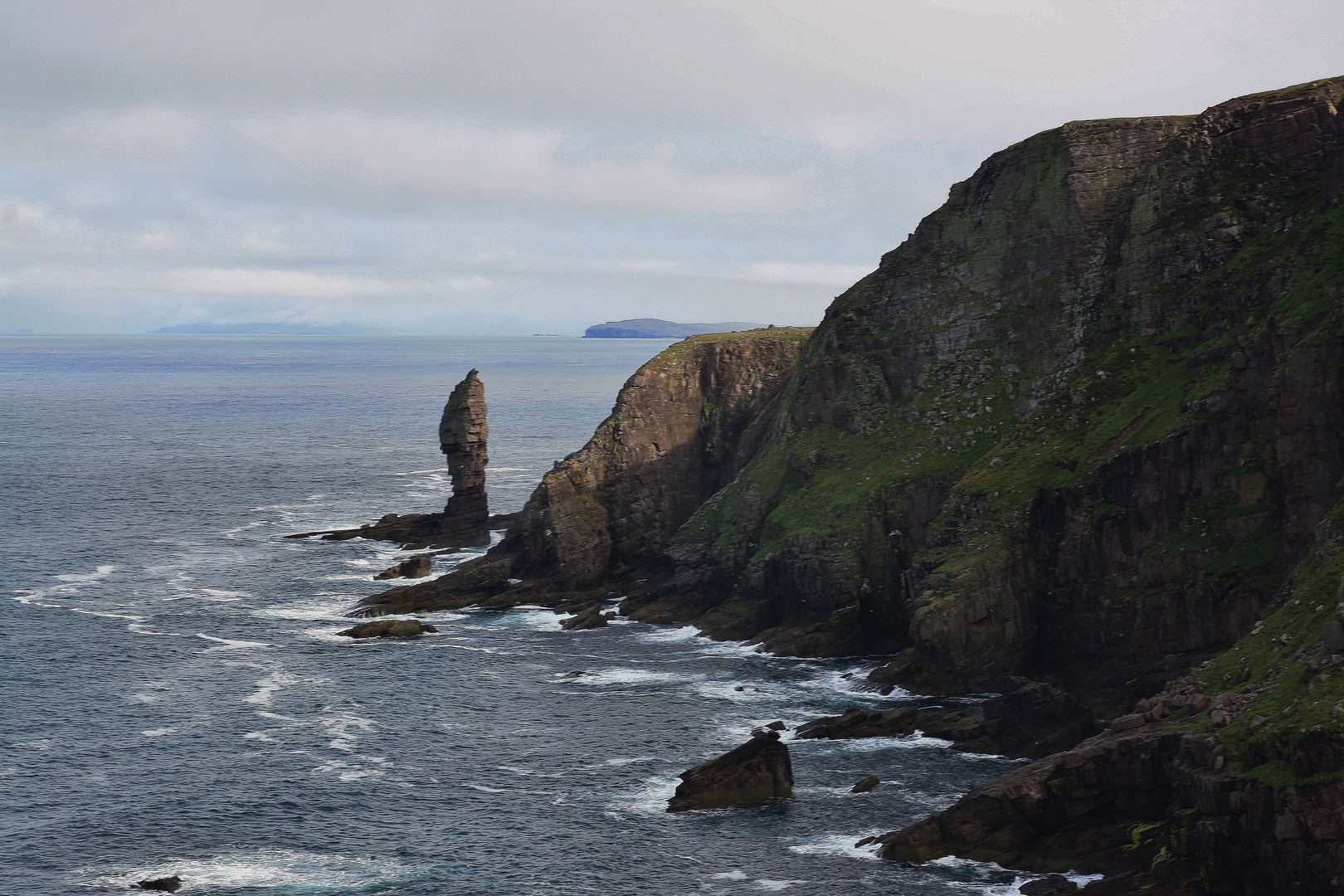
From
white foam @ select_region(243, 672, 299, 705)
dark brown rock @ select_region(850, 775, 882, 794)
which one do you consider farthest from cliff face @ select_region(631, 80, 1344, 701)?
white foam @ select_region(243, 672, 299, 705)

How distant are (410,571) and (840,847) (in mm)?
69875

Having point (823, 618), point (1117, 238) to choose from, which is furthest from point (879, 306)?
point (823, 618)

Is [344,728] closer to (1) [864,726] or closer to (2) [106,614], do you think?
(1) [864,726]

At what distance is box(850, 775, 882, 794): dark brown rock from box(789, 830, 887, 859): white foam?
516 centimetres

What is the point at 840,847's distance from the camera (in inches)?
2383

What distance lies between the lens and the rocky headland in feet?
176

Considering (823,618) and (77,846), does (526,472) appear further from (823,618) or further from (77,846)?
(77,846)

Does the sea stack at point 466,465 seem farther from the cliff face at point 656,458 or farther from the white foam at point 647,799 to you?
the white foam at point 647,799

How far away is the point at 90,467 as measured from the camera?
19550cm

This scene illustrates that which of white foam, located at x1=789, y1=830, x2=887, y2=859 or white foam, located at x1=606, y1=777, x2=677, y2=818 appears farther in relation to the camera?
white foam, located at x1=606, y1=777, x2=677, y2=818

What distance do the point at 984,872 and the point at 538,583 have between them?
221 feet

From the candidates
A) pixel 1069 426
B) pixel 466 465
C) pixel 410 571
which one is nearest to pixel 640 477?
pixel 466 465

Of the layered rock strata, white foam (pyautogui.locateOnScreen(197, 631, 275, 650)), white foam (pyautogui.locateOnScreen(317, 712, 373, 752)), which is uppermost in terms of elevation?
the layered rock strata

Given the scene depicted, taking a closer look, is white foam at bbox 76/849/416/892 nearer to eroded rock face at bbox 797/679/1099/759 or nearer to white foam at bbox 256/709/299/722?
white foam at bbox 256/709/299/722
